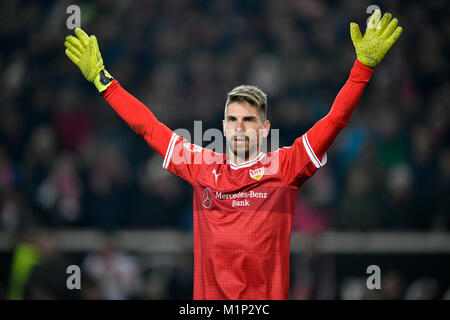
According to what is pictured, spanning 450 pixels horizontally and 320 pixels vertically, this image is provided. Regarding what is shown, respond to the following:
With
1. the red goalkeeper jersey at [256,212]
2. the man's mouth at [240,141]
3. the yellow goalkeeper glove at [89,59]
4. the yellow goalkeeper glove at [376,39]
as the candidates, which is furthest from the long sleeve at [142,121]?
the yellow goalkeeper glove at [376,39]

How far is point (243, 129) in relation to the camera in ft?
12.6

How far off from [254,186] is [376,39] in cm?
113

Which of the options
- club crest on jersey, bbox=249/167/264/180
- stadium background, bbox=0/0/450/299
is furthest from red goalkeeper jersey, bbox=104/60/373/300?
stadium background, bbox=0/0/450/299

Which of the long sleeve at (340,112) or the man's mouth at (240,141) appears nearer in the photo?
the long sleeve at (340,112)

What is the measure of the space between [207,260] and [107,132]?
6005mm

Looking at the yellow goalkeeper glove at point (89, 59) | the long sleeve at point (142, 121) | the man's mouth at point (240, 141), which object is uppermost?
the yellow goalkeeper glove at point (89, 59)

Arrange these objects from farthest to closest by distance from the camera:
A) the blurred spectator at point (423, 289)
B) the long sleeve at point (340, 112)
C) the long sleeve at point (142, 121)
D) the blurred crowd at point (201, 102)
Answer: the blurred crowd at point (201, 102) < the blurred spectator at point (423, 289) < the long sleeve at point (142, 121) < the long sleeve at point (340, 112)

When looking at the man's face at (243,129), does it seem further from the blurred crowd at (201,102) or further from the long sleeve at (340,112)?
the blurred crowd at (201,102)

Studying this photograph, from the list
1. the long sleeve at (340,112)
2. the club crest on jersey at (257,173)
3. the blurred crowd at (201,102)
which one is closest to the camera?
the long sleeve at (340,112)

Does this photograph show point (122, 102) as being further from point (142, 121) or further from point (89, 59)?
point (89, 59)

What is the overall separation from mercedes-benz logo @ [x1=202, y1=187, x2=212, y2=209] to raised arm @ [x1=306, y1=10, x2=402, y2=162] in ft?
2.26

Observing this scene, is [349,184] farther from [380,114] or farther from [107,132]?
[107,132]

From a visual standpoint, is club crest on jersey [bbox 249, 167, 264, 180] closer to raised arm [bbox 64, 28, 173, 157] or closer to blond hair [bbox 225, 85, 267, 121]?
blond hair [bbox 225, 85, 267, 121]

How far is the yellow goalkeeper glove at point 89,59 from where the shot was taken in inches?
166
